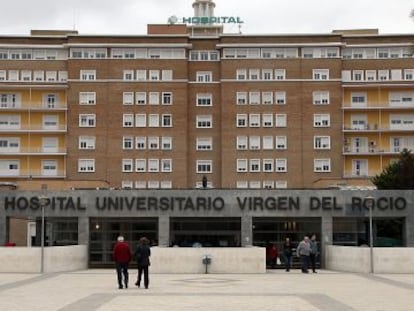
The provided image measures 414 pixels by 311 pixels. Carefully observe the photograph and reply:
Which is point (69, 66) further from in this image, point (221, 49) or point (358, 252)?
point (358, 252)

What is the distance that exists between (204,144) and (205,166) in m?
2.41

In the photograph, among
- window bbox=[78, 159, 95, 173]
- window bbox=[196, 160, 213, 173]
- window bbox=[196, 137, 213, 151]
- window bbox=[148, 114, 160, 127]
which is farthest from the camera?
window bbox=[196, 137, 213, 151]

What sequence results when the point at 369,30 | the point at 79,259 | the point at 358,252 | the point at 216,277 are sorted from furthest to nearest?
the point at 369,30, the point at 79,259, the point at 358,252, the point at 216,277

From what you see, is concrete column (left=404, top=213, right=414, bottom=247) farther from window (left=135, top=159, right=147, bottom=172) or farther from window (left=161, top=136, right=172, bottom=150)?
window (left=135, top=159, right=147, bottom=172)

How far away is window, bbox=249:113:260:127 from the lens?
296ft

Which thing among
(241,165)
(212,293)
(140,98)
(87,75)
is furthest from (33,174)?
(212,293)

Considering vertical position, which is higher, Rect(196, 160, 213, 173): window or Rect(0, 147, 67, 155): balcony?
Rect(0, 147, 67, 155): balcony

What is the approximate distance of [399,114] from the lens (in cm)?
9106


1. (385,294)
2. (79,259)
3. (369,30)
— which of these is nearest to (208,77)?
(369,30)

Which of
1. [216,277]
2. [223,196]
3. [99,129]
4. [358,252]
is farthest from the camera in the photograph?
[99,129]

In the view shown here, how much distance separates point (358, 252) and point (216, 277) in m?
7.81

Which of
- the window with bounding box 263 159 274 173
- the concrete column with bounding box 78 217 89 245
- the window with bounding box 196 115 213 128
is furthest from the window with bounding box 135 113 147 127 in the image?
the concrete column with bounding box 78 217 89 245

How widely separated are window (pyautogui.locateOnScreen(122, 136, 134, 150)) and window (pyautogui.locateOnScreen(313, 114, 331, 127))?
19436 millimetres

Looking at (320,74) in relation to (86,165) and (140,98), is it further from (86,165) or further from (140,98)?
(86,165)
